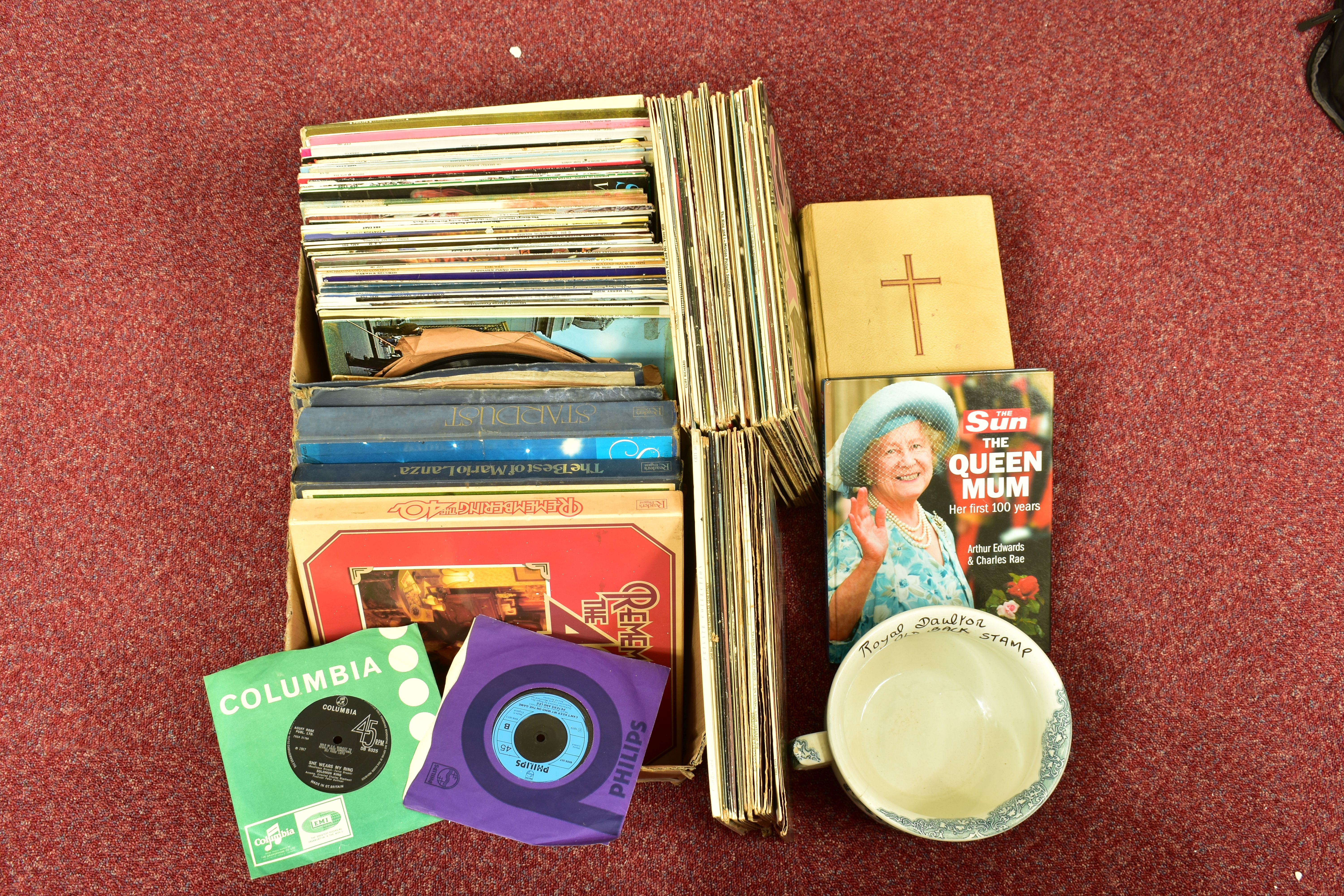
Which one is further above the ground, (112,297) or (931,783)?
(112,297)

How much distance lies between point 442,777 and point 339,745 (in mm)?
105

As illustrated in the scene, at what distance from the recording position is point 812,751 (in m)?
0.76

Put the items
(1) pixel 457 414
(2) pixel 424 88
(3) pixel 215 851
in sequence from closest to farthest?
(1) pixel 457 414
(3) pixel 215 851
(2) pixel 424 88

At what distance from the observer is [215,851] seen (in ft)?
2.94

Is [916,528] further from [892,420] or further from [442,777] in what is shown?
[442,777]

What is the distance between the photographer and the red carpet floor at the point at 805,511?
0.90 metres

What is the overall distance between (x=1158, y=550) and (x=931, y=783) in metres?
0.41

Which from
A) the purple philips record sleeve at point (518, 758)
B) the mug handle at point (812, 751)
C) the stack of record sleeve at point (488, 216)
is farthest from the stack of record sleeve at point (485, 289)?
the mug handle at point (812, 751)

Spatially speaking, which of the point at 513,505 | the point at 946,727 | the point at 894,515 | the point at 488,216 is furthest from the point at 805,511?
the point at 488,216

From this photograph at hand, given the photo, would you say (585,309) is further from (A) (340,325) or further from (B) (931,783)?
(B) (931,783)

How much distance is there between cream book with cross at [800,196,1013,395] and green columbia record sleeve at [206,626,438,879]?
0.54 metres

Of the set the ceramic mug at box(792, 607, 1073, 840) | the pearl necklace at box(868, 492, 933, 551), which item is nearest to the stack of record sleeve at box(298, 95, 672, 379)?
the pearl necklace at box(868, 492, 933, 551)

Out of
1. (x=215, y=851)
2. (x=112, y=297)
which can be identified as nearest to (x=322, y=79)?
(x=112, y=297)

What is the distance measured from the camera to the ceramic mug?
75 cm
